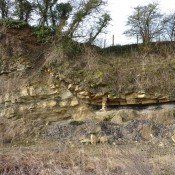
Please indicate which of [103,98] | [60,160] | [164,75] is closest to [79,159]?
[60,160]

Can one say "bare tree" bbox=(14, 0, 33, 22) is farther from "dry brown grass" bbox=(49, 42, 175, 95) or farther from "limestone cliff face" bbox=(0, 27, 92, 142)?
"dry brown grass" bbox=(49, 42, 175, 95)

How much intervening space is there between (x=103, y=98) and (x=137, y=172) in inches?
472

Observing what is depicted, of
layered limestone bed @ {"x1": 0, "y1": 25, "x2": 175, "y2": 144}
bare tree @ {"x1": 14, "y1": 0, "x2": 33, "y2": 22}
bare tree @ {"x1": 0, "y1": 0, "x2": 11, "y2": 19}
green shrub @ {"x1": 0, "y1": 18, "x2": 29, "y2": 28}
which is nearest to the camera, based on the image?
layered limestone bed @ {"x1": 0, "y1": 25, "x2": 175, "y2": 144}

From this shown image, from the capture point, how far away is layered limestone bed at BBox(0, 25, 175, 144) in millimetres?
15281

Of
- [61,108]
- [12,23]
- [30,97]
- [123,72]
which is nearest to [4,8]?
[12,23]

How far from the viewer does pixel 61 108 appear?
727 inches

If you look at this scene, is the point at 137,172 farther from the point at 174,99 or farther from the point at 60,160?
the point at 174,99

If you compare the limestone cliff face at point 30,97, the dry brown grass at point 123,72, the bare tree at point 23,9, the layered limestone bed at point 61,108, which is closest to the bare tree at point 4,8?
the bare tree at point 23,9

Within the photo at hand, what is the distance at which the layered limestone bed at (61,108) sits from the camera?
15.3 meters

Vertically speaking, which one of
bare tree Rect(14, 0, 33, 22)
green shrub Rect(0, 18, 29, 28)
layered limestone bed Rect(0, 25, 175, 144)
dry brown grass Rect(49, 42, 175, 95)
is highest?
bare tree Rect(14, 0, 33, 22)

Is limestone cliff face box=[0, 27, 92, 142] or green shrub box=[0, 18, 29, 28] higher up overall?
green shrub box=[0, 18, 29, 28]

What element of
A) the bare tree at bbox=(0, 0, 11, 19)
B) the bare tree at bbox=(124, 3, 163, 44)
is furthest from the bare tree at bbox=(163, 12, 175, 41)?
the bare tree at bbox=(0, 0, 11, 19)

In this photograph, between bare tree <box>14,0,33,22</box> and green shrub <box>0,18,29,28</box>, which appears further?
bare tree <box>14,0,33,22</box>

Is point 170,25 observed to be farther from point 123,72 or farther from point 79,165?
point 79,165
